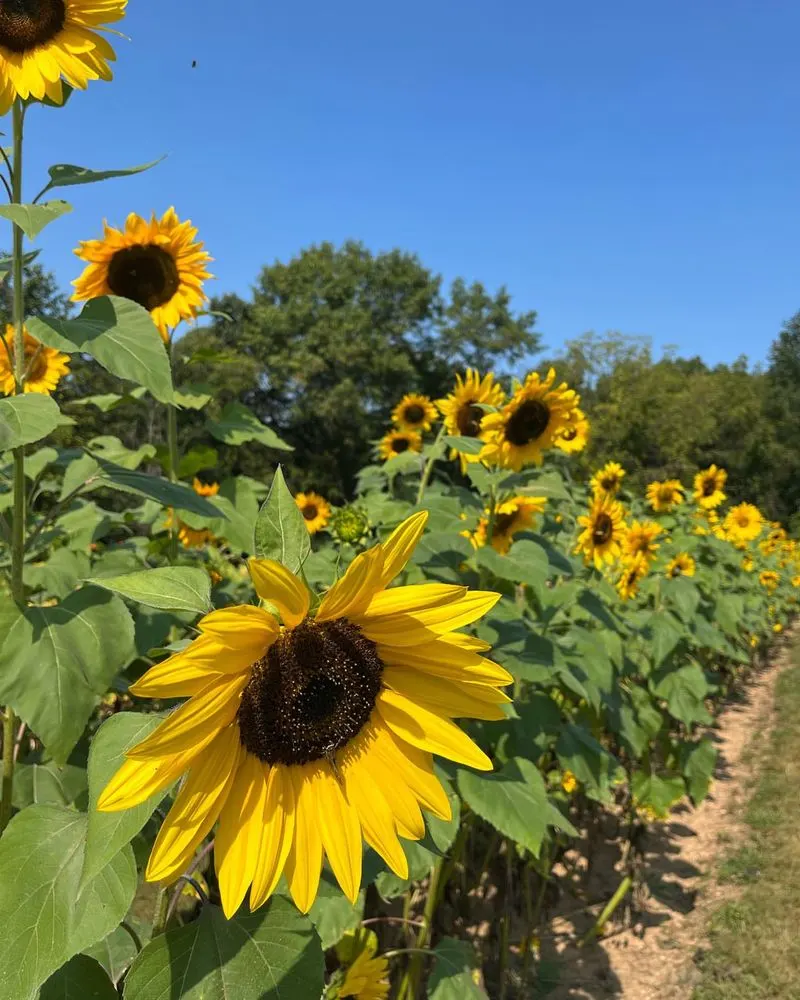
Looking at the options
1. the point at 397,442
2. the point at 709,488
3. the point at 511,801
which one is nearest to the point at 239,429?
the point at 511,801

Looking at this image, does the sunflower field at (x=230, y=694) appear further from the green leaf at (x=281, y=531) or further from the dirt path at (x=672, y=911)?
the dirt path at (x=672, y=911)

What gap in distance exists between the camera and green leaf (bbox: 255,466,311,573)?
2.98ft

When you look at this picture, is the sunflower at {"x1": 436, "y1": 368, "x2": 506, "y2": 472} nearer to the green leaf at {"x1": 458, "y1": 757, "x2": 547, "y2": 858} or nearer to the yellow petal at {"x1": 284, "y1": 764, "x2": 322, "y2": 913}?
the green leaf at {"x1": 458, "y1": 757, "x2": 547, "y2": 858}

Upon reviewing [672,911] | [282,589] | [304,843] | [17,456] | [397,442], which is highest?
[397,442]

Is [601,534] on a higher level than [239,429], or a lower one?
lower

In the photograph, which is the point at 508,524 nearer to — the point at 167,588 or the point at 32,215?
the point at 32,215

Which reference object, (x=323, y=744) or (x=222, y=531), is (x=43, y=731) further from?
(x=222, y=531)

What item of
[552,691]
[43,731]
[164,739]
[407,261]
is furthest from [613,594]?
[407,261]

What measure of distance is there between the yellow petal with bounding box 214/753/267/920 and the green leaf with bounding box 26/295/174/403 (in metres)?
0.63

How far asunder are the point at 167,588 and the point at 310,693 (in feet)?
0.73

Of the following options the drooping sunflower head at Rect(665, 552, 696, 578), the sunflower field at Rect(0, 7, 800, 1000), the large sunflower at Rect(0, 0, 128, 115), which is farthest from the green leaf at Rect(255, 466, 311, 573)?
the drooping sunflower head at Rect(665, 552, 696, 578)

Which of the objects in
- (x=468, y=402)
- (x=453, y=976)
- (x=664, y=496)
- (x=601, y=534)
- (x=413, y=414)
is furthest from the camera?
(x=664, y=496)

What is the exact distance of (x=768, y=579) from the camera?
10383mm

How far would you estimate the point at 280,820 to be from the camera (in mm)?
972
